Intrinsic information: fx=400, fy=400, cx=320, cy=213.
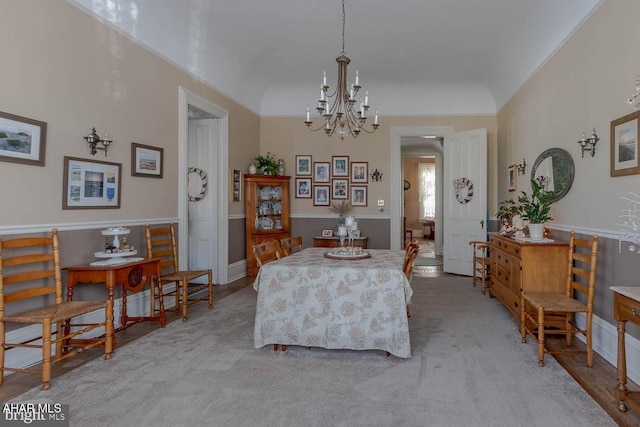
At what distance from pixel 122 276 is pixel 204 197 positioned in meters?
2.97

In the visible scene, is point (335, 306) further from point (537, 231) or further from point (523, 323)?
point (537, 231)

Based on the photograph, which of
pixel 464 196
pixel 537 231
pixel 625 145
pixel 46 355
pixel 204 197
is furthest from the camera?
pixel 464 196

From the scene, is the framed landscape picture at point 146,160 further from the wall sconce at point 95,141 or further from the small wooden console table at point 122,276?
the small wooden console table at point 122,276

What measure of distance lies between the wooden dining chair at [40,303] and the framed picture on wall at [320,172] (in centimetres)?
509

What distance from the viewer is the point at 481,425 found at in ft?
7.38

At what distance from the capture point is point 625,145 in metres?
3.01

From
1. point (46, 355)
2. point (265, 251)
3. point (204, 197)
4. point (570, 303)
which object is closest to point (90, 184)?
point (46, 355)

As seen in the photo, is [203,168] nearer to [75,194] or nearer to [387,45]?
[75,194]

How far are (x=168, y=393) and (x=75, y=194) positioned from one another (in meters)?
2.01

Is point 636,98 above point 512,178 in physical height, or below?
above

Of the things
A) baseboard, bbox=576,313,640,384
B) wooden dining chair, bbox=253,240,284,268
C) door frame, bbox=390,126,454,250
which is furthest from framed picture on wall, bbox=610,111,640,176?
door frame, bbox=390,126,454,250

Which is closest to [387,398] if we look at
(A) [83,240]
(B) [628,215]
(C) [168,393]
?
(C) [168,393]

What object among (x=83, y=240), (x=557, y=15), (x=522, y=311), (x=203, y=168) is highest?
(x=557, y=15)

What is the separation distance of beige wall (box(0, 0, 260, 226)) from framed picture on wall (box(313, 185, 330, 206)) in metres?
3.30
